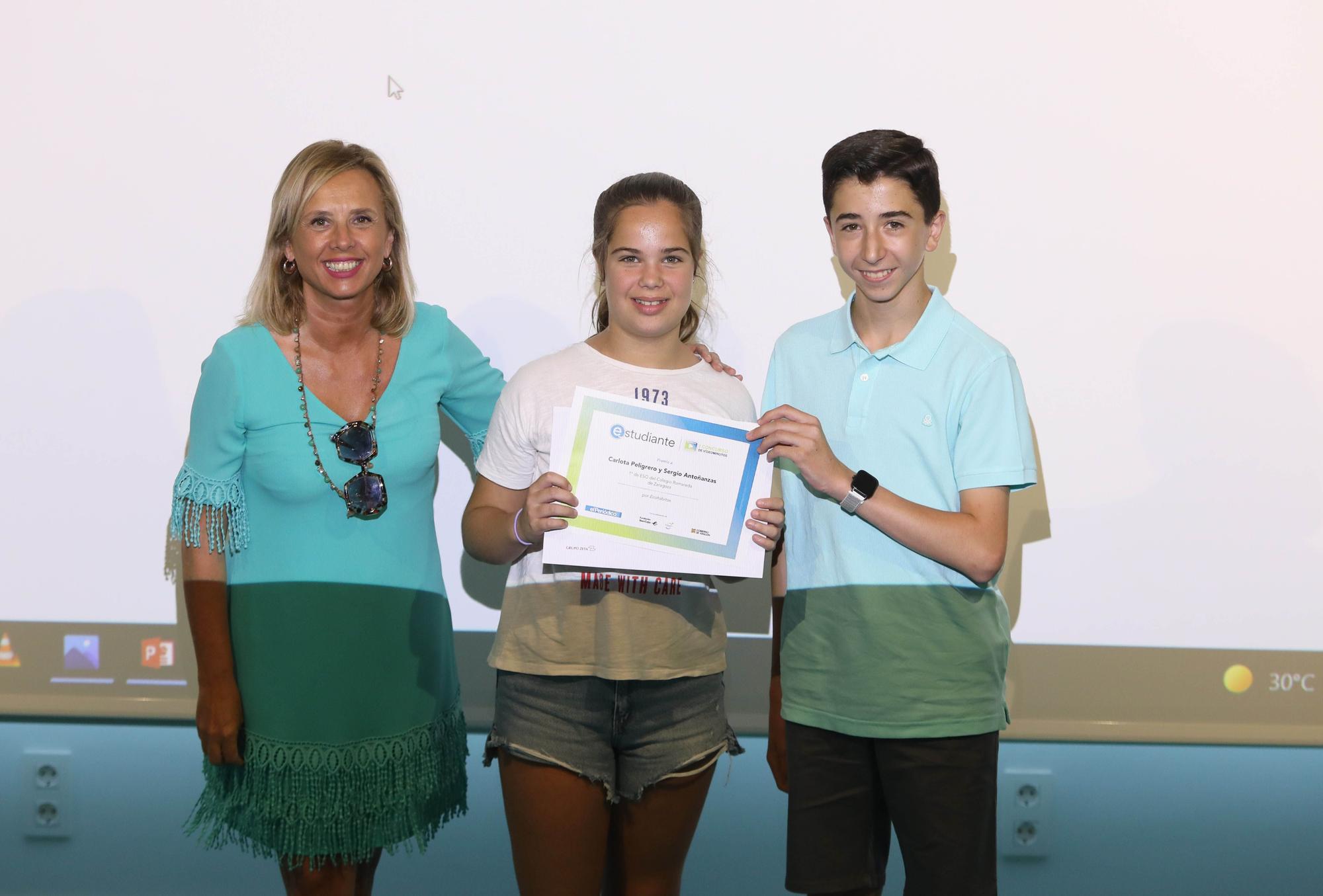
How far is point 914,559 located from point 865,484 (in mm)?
165

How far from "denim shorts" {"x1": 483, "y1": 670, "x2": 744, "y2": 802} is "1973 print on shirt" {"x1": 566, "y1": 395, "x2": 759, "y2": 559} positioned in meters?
0.25

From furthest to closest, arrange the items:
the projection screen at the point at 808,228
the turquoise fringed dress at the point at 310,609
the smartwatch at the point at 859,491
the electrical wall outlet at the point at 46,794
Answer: the electrical wall outlet at the point at 46,794, the projection screen at the point at 808,228, the turquoise fringed dress at the point at 310,609, the smartwatch at the point at 859,491

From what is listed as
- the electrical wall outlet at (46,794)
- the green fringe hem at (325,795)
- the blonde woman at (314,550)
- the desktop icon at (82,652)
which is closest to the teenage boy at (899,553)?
the blonde woman at (314,550)

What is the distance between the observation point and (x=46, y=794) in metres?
2.73

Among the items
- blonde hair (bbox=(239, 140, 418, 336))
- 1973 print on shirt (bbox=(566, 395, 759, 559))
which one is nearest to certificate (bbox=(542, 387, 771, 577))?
1973 print on shirt (bbox=(566, 395, 759, 559))

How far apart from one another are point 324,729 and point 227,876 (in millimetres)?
1086

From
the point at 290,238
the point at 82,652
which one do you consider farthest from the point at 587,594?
the point at 82,652

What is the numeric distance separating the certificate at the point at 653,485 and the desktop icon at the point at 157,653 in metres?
1.33

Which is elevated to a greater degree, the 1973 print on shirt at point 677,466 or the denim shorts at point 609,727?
the 1973 print on shirt at point 677,466

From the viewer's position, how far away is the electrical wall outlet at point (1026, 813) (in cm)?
264

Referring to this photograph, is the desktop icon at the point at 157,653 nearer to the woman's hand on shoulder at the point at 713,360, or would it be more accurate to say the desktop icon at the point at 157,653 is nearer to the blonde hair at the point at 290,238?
the blonde hair at the point at 290,238

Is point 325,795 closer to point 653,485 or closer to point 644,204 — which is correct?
point 653,485

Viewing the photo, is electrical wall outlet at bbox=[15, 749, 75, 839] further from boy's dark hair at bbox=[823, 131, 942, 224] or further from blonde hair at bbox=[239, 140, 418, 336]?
boy's dark hair at bbox=[823, 131, 942, 224]

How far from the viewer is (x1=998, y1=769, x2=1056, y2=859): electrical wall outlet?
264 centimetres
